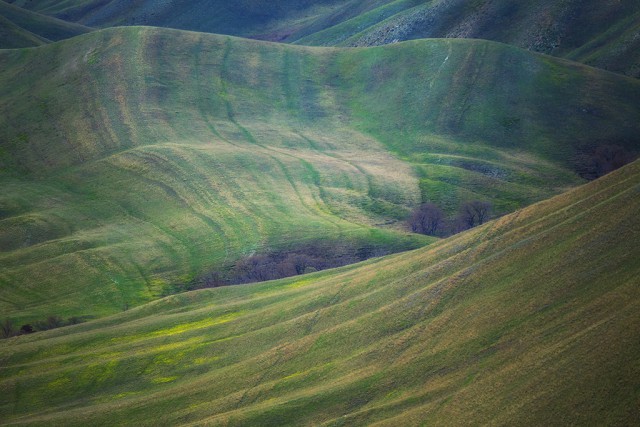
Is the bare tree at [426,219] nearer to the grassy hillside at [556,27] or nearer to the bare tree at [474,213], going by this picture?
the bare tree at [474,213]

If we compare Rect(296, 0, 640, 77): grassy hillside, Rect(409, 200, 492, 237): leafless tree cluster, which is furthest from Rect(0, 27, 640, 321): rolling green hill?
Rect(296, 0, 640, 77): grassy hillside

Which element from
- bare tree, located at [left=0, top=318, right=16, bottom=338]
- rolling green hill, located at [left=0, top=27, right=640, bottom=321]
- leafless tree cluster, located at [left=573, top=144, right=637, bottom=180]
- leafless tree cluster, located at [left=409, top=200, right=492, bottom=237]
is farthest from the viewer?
leafless tree cluster, located at [left=573, top=144, right=637, bottom=180]

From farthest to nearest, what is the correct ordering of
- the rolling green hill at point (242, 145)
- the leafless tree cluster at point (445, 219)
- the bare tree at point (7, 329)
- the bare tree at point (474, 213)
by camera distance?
1. the bare tree at point (474, 213)
2. the leafless tree cluster at point (445, 219)
3. the rolling green hill at point (242, 145)
4. the bare tree at point (7, 329)

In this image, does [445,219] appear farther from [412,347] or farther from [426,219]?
[412,347]

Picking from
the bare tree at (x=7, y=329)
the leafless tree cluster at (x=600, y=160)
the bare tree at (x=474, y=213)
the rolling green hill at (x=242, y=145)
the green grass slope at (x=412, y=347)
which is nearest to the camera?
the green grass slope at (x=412, y=347)

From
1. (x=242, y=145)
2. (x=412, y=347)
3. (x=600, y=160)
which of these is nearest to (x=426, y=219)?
(x=600, y=160)

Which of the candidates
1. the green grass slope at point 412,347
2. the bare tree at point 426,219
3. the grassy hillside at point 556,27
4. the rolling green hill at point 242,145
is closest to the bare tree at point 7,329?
the rolling green hill at point 242,145

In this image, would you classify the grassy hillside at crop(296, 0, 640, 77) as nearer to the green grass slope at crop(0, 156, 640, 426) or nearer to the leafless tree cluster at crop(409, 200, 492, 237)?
the leafless tree cluster at crop(409, 200, 492, 237)
